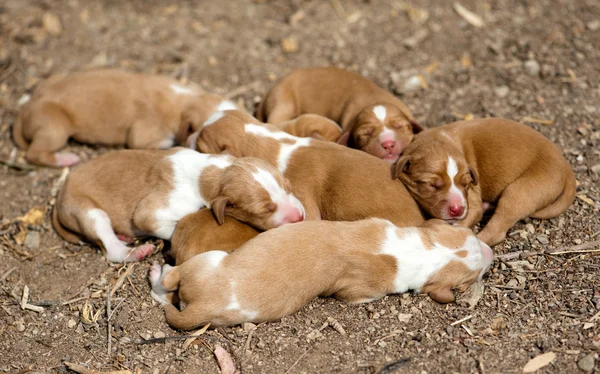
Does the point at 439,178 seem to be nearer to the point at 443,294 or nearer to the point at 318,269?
the point at 443,294

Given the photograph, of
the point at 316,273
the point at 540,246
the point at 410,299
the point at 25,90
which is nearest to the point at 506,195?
the point at 540,246

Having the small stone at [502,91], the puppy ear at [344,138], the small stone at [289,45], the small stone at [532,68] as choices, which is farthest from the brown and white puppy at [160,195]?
the small stone at [532,68]

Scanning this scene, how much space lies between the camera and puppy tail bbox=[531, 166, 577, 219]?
5.83 m

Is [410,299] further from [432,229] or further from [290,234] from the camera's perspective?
[290,234]

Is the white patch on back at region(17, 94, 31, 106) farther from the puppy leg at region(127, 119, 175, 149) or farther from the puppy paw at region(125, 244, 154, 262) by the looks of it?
the puppy paw at region(125, 244, 154, 262)

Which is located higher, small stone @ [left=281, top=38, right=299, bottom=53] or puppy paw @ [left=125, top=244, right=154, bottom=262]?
small stone @ [left=281, top=38, right=299, bottom=53]

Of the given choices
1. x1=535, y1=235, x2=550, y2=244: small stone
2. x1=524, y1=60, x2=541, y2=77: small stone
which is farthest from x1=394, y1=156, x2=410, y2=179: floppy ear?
x1=524, y1=60, x2=541, y2=77: small stone

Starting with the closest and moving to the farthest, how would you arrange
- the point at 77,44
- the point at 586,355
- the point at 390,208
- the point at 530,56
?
1. the point at 586,355
2. the point at 390,208
3. the point at 530,56
4. the point at 77,44

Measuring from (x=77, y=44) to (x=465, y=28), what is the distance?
18.7 ft

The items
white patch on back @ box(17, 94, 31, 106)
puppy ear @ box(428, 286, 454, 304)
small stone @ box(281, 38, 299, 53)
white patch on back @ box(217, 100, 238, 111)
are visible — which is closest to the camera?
puppy ear @ box(428, 286, 454, 304)

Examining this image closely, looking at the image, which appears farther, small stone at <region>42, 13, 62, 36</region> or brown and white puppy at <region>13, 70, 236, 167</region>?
small stone at <region>42, 13, 62, 36</region>

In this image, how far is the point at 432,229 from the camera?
A: 5285 mm

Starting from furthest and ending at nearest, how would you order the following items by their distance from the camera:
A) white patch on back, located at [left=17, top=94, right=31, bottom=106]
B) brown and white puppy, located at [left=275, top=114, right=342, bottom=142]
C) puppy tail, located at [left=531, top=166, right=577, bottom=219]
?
white patch on back, located at [left=17, top=94, right=31, bottom=106] → brown and white puppy, located at [left=275, top=114, right=342, bottom=142] → puppy tail, located at [left=531, top=166, right=577, bottom=219]

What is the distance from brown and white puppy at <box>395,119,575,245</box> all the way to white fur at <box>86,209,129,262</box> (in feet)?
9.21
